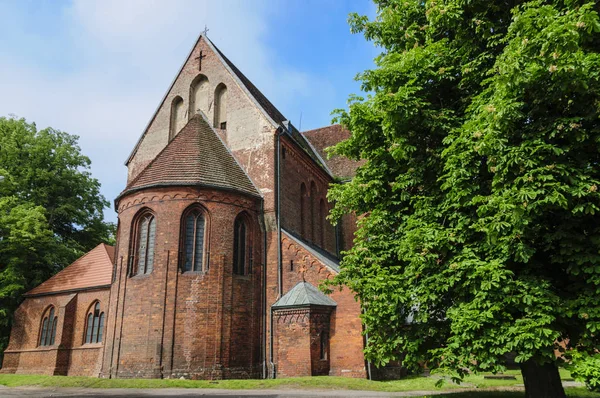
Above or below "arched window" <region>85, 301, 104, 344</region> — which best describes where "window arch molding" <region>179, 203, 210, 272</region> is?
above

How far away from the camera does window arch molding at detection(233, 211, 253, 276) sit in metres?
18.8

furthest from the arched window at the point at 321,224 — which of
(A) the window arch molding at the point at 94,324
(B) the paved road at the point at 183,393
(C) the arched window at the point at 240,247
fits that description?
(B) the paved road at the point at 183,393

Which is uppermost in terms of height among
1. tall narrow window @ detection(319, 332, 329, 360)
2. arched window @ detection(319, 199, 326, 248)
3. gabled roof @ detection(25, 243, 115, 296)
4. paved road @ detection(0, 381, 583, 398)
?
arched window @ detection(319, 199, 326, 248)

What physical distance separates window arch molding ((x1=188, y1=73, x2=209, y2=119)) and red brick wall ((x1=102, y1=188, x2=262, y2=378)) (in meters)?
6.79

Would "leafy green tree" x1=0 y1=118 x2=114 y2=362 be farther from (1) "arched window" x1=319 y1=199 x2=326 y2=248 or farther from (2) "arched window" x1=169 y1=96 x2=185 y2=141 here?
(1) "arched window" x1=319 y1=199 x2=326 y2=248

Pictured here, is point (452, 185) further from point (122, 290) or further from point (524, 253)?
point (122, 290)

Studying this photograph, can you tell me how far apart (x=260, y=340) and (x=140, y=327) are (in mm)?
4575

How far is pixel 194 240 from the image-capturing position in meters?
18.2

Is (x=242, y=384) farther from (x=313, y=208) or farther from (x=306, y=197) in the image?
(x=313, y=208)

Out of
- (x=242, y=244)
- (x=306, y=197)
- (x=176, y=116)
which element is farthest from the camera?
(x=176, y=116)

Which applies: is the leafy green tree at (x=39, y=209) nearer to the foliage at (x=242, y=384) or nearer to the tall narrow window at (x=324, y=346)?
the foliage at (x=242, y=384)

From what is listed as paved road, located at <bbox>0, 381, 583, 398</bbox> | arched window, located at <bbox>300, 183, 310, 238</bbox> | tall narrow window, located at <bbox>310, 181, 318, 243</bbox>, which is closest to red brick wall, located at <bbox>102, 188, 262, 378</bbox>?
paved road, located at <bbox>0, 381, 583, 398</bbox>

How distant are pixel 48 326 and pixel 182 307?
11.1 m

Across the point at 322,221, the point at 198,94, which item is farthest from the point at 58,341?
the point at 322,221
